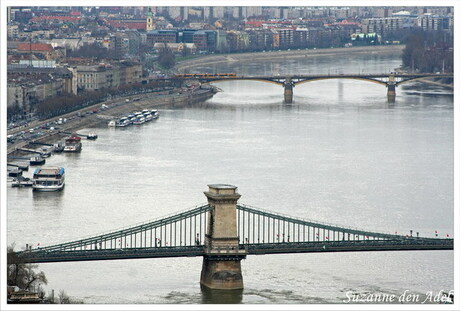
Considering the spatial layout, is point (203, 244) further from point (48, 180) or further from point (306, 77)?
point (306, 77)

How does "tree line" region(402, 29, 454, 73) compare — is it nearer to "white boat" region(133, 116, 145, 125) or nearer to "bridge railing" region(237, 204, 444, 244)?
"white boat" region(133, 116, 145, 125)

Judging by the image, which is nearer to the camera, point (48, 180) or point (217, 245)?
point (217, 245)

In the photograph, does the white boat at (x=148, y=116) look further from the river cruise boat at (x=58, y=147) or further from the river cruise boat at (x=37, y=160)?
the river cruise boat at (x=37, y=160)

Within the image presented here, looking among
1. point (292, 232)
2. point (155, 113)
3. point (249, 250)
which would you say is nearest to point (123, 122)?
point (155, 113)

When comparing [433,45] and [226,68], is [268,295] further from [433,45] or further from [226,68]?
[433,45]

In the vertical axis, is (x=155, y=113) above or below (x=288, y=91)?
above
